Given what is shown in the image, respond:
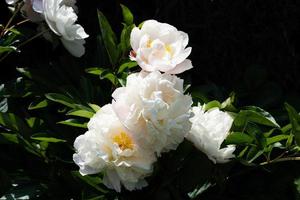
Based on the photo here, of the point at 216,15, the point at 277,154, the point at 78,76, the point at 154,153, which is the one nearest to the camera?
the point at 154,153

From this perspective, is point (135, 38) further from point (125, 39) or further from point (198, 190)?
point (198, 190)

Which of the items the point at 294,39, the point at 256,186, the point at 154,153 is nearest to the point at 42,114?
the point at 154,153

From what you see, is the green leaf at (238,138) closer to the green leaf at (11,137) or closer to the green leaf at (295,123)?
the green leaf at (295,123)

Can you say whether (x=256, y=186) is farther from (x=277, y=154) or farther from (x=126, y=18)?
(x=126, y=18)

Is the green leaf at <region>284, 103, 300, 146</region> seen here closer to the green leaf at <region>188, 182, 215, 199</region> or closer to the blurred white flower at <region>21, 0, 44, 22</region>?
the green leaf at <region>188, 182, 215, 199</region>

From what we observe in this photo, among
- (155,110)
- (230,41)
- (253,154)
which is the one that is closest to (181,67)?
(155,110)

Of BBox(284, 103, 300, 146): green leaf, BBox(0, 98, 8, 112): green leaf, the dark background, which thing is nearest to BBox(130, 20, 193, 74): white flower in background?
BBox(284, 103, 300, 146): green leaf
